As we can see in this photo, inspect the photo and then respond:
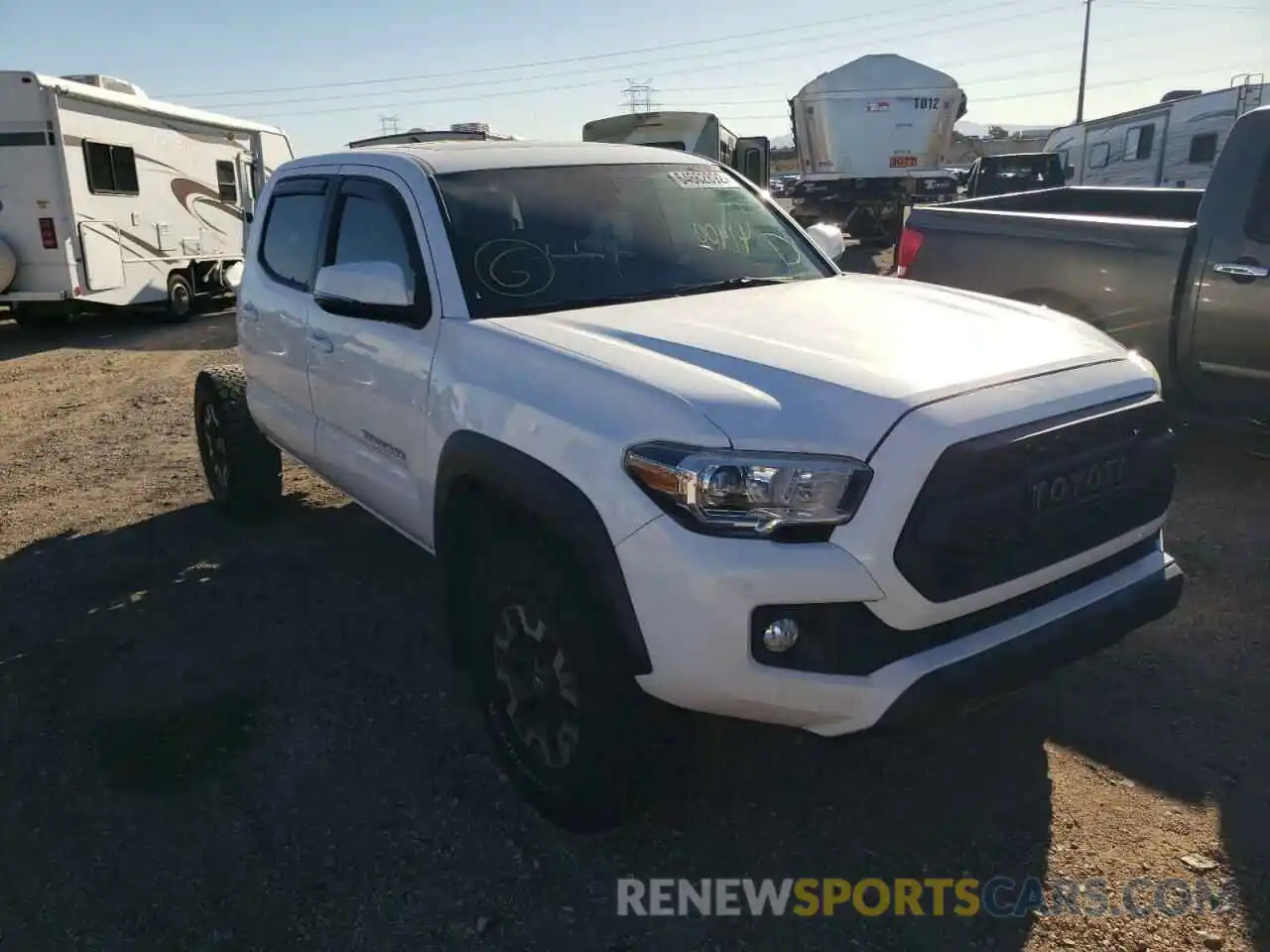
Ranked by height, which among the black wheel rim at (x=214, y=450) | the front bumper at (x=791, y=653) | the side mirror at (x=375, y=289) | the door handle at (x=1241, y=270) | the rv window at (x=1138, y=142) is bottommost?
the black wheel rim at (x=214, y=450)

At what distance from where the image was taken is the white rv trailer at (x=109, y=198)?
40.4 feet

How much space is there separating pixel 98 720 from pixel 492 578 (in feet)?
5.90

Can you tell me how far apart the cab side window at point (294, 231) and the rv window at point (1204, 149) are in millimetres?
18119

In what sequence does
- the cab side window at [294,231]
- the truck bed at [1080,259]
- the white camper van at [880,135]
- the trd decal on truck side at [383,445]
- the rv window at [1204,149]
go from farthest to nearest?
1. the white camper van at [880,135]
2. the rv window at [1204,149]
3. the truck bed at [1080,259]
4. the cab side window at [294,231]
5. the trd decal on truck side at [383,445]

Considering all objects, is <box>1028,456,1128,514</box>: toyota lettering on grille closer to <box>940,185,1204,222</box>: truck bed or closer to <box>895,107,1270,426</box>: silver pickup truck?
<box>895,107,1270,426</box>: silver pickup truck

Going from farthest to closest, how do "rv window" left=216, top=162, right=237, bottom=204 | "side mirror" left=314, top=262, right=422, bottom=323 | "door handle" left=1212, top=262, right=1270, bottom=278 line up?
"rv window" left=216, top=162, right=237, bottom=204 → "door handle" left=1212, top=262, right=1270, bottom=278 → "side mirror" left=314, top=262, right=422, bottom=323

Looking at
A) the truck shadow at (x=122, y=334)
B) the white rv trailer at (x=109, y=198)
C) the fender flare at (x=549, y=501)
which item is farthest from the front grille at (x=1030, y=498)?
the truck shadow at (x=122, y=334)

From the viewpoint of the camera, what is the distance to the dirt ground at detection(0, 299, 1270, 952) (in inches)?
104

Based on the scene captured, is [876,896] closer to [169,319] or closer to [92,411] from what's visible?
[92,411]

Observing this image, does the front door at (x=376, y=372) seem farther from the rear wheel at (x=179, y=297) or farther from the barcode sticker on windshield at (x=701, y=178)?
the rear wheel at (x=179, y=297)

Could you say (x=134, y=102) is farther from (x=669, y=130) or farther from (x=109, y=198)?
(x=669, y=130)

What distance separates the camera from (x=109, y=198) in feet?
43.9

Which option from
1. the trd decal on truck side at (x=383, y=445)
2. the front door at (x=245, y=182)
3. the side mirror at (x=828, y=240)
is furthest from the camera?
the front door at (x=245, y=182)

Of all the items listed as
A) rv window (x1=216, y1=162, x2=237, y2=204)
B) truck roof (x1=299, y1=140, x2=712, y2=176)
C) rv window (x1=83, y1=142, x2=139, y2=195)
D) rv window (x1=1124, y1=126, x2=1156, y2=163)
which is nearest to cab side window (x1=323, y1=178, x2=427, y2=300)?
truck roof (x1=299, y1=140, x2=712, y2=176)
